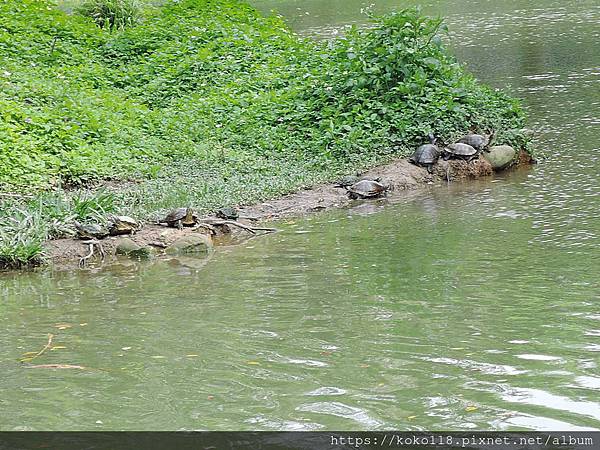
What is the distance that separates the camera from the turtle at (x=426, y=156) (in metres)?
11.1

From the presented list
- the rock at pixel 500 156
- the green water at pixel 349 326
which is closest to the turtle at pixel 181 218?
the green water at pixel 349 326

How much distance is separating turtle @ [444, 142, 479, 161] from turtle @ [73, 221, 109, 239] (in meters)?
4.37

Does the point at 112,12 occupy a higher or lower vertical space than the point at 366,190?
higher

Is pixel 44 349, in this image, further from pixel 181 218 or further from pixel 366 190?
pixel 366 190

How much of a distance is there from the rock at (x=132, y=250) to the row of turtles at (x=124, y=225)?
0.73 feet

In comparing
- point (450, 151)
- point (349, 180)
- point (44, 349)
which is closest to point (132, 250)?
point (44, 349)

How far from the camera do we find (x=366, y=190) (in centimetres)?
1035

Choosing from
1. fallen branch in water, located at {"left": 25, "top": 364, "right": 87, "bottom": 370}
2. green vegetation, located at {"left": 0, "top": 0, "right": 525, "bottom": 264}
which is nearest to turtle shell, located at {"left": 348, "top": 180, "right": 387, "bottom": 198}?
green vegetation, located at {"left": 0, "top": 0, "right": 525, "bottom": 264}

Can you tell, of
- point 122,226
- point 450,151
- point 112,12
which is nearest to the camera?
point 122,226

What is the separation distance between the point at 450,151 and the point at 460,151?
0.38ft

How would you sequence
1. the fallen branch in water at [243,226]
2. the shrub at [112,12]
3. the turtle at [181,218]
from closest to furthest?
the turtle at [181,218] < the fallen branch in water at [243,226] < the shrub at [112,12]

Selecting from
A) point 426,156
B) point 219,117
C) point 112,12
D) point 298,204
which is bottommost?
point 298,204

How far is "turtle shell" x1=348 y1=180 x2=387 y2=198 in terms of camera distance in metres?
10.3

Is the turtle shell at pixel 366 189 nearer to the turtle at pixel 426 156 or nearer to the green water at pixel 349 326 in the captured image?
the green water at pixel 349 326
